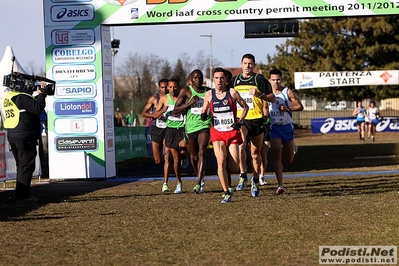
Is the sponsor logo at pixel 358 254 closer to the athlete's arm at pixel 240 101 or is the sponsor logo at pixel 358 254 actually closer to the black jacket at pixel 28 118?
the athlete's arm at pixel 240 101

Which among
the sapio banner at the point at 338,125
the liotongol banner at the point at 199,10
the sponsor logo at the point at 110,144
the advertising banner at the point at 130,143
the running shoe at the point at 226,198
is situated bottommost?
the sapio banner at the point at 338,125

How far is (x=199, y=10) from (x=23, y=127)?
20.6 ft

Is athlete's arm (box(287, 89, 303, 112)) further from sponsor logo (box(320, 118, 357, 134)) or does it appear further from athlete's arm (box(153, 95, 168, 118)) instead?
sponsor logo (box(320, 118, 357, 134))

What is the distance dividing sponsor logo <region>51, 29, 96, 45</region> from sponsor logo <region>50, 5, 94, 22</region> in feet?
0.87

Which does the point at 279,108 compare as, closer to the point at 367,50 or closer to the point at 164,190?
the point at 164,190

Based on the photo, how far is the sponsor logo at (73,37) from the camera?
19.0 metres

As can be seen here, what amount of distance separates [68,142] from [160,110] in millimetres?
4525

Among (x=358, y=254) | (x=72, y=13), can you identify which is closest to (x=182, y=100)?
(x=72, y=13)

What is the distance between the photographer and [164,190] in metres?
15.1

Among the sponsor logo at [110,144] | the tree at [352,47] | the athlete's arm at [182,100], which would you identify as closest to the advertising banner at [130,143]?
the sponsor logo at [110,144]

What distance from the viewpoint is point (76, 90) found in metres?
19.1

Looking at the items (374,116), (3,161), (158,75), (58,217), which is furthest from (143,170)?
(158,75)

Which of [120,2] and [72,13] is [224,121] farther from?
[72,13]

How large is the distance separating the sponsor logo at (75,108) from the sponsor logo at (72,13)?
73.3 inches
